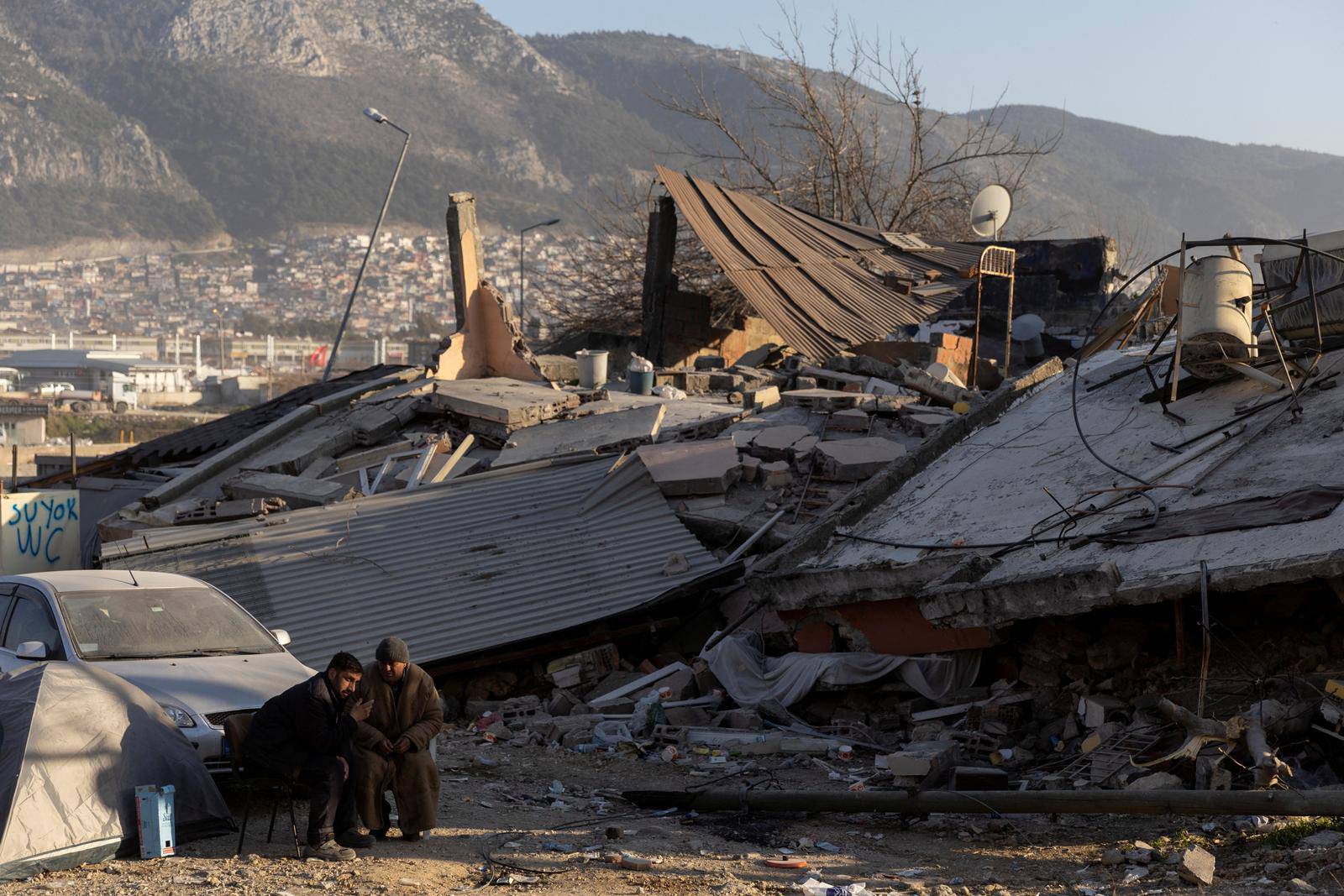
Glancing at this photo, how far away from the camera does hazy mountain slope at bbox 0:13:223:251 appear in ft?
500

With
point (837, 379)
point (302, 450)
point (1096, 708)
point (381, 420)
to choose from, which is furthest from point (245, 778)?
point (837, 379)

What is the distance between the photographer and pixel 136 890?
6.00 metres

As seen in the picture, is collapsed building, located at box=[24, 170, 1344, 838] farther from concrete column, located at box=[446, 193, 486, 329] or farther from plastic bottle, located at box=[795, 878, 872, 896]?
plastic bottle, located at box=[795, 878, 872, 896]

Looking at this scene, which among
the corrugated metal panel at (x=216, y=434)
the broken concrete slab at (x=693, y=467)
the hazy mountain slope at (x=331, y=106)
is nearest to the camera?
the broken concrete slab at (x=693, y=467)

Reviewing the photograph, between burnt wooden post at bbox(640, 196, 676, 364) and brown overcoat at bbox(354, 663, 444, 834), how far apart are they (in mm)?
16143

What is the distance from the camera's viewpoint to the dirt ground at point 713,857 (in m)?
6.25

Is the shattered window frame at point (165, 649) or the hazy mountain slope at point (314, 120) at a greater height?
the hazy mountain slope at point (314, 120)

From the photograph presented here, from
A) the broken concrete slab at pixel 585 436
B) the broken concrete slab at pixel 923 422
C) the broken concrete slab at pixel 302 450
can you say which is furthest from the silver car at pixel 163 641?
the broken concrete slab at pixel 923 422

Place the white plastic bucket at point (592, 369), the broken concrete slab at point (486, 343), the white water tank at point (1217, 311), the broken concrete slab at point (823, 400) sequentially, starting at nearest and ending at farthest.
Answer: the white water tank at point (1217, 311)
the broken concrete slab at point (823, 400)
the white plastic bucket at point (592, 369)
the broken concrete slab at point (486, 343)

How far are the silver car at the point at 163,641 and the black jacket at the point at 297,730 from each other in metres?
0.53

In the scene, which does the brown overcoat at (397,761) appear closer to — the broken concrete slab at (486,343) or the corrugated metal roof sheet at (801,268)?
the corrugated metal roof sheet at (801,268)

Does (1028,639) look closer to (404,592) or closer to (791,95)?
(404,592)

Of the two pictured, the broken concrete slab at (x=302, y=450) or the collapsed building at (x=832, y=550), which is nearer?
the collapsed building at (x=832, y=550)

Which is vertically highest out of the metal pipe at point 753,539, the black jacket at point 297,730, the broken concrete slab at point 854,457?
the broken concrete slab at point 854,457
